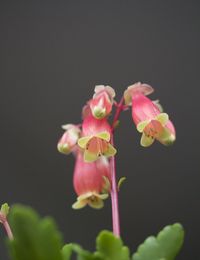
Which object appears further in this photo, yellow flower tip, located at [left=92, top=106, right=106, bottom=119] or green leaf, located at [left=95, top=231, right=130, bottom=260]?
yellow flower tip, located at [left=92, top=106, right=106, bottom=119]

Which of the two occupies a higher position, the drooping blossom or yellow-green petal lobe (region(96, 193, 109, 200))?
the drooping blossom

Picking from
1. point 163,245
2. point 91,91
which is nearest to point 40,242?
point 163,245

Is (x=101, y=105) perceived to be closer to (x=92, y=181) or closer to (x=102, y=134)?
(x=102, y=134)

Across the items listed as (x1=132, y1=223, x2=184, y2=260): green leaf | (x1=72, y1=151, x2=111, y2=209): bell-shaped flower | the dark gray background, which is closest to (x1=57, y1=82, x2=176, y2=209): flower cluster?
(x1=72, y1=151, x2=111, y2=209): bell-shaped flower

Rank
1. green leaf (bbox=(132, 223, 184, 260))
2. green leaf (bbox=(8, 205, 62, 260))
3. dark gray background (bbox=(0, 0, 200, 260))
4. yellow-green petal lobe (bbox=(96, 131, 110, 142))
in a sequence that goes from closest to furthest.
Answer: green leaf (bbox=(8, 205, 62, 260))
green leaf (bbox=(132, 223, 184, 260))
yellow-green petal lobe (bbox=(96, 131, 110, 142))
dark gray background (bbox=(0, 0, 200, 260))

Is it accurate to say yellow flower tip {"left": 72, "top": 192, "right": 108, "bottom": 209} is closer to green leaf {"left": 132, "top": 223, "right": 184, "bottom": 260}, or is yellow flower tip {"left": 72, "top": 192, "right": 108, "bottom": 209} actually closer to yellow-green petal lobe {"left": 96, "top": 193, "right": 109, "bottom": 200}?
yellow-green petal lobe {"left": 96, "top": 193, "right": 109, "bottom": 200}

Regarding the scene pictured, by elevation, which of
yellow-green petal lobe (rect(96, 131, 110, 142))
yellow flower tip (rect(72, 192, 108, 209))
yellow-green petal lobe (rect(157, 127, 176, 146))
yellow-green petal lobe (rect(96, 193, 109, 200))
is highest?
yellow-green petal lobe (rect(96, 131, 110, 142))

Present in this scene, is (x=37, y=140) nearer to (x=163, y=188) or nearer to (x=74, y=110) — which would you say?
(x=74, y=110)
